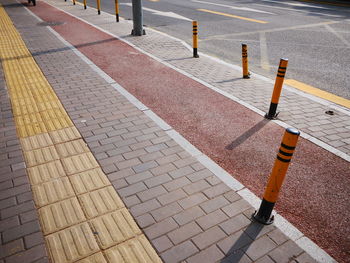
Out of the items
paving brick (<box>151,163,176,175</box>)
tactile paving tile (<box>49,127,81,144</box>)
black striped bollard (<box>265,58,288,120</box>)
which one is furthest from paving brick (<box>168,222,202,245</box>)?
black striped bollard (<box>265,58,288,120</box>)

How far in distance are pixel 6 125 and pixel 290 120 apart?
17.4 feet

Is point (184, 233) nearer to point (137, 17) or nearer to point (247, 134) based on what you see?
point (247, 134)

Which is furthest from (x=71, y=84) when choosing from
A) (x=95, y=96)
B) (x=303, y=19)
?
(x=303, y=19)

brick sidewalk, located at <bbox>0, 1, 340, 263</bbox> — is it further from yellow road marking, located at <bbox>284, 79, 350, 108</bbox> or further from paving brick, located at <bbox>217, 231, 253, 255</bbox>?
yellow road marking, located at <bbox>284, 79, 350, 108</bbox>

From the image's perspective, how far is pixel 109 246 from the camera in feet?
9.50

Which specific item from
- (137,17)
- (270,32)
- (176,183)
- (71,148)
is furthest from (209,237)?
(270,32)

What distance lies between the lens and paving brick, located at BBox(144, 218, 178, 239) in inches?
120

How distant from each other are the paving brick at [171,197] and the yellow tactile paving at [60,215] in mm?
936

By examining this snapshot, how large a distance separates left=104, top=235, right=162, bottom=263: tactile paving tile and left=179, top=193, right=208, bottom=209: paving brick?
26.6 inches

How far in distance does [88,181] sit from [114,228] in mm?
923

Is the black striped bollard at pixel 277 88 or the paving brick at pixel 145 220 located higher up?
the black striped bollard at pixel 277 88

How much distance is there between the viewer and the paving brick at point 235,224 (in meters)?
3.13

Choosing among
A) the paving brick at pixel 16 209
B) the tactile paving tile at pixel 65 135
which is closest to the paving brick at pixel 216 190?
the paving brick at pixel 16 209

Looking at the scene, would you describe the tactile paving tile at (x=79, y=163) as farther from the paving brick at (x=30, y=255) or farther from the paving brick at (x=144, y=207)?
the paving brick at (x=30, y=255)
